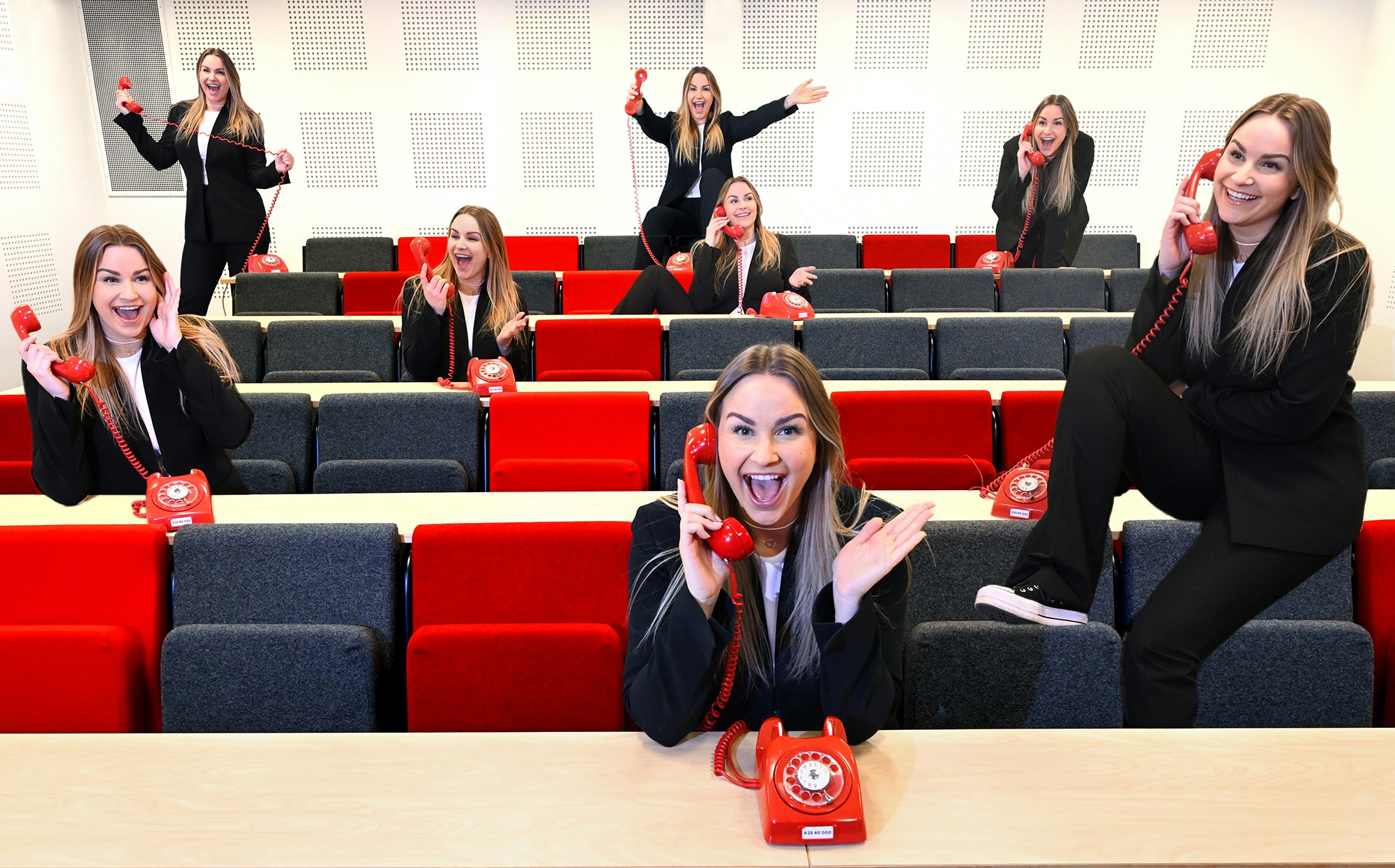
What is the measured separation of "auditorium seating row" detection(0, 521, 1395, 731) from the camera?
6.55 feet

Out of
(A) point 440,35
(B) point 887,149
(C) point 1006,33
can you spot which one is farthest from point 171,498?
(C) point 1006,33

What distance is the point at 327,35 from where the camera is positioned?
8.13 metres

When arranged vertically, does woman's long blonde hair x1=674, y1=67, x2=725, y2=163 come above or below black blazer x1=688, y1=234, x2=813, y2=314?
above

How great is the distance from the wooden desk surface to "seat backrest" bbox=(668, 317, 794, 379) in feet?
9.44

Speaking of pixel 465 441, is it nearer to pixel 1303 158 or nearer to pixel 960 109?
pixel 1303 158

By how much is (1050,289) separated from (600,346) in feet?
8.66

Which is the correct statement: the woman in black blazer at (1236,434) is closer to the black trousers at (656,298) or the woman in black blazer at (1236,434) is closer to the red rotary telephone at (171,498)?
the red rotary telephone at (171,498)

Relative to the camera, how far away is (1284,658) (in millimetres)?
2205

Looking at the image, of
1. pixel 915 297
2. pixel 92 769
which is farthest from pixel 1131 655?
pixel 915 297

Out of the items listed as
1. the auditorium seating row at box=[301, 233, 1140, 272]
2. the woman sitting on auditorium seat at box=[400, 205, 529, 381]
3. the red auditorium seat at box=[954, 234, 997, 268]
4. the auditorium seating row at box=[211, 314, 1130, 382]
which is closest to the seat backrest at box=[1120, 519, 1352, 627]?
the auditorium seating row at box=[211, 314, 1130, 382]

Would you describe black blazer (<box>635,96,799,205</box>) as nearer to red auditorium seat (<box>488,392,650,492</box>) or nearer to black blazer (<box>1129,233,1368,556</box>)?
red auditorium seat (<box>488,392,650,492</box>)

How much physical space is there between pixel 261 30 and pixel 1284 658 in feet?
27.6

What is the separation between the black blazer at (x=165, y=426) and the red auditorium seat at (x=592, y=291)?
2976 mm

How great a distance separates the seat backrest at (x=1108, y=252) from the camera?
7.34 m
